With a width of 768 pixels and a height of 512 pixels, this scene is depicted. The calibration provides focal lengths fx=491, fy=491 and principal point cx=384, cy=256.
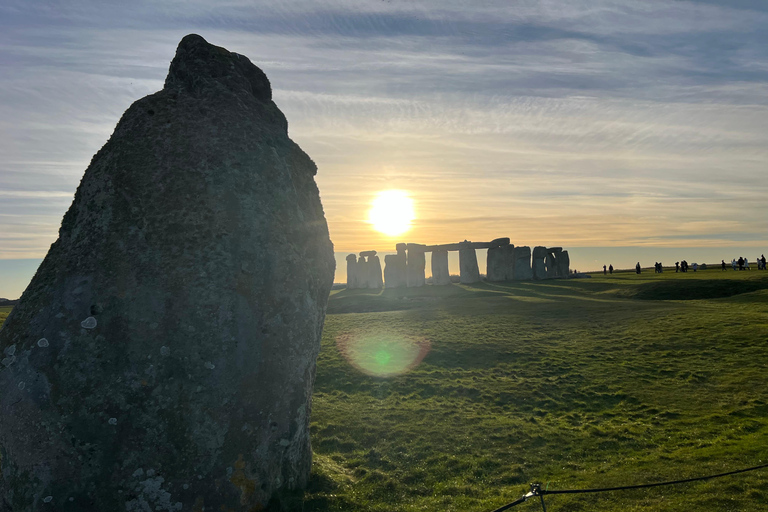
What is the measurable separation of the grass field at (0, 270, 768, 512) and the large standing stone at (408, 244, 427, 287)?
23300 mm

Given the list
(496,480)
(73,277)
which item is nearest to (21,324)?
(73,277)

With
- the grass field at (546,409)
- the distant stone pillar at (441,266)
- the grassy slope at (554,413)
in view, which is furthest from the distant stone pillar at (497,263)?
the grassy slope at (554,413)

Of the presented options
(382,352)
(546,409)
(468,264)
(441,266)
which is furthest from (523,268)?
(546,409)

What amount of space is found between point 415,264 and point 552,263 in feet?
47.9

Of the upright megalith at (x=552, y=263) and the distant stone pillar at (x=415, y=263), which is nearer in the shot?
the distant stone pillar at (x=415, y=263)

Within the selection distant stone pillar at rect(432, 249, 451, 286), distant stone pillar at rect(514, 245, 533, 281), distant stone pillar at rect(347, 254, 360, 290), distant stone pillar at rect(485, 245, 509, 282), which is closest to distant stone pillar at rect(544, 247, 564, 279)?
distant stone pillar at rect(514, 245, 533, 281)

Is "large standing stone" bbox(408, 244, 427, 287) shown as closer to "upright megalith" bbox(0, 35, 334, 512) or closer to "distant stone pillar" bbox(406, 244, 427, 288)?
"distant stone pillar" bbox(406, 244, 427, 288)

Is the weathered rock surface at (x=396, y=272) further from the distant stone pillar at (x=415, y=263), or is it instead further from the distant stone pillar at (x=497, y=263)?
the distant stone pillar at (x=497, y=263)

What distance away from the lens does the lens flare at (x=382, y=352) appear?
16.7 meters

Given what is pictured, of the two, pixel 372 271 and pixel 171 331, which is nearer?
pixel 171 331

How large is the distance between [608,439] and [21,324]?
10.8 meters

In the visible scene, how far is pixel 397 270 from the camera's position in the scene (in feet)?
160

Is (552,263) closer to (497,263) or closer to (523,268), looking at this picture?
(523,268)

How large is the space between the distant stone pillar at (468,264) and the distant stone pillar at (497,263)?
1541mm
